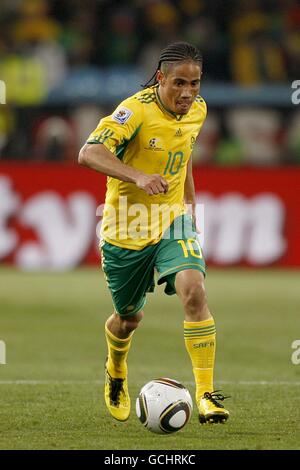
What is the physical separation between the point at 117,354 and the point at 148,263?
0.76 meters

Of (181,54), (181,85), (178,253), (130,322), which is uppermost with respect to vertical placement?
(181,54)

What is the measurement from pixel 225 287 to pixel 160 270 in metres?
9.22

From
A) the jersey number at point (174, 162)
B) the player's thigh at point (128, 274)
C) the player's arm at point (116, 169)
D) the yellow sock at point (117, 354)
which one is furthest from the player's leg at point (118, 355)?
the player's arm at point (116, 169)

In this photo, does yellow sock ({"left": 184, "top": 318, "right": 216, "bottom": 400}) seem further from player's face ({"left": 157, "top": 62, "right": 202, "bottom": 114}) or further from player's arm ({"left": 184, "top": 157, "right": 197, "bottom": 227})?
player's face ({"left": 157, "top": 62, "right": 202, "bottom": 114})

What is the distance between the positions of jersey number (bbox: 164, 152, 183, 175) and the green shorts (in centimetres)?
30

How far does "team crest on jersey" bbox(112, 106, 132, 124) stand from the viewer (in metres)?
6.94

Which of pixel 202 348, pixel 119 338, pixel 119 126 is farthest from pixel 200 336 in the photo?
pixel 119 126

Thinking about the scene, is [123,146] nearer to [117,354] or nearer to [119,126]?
[119,126]

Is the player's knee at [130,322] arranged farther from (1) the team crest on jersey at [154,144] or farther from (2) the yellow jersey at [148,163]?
(1) the team crest on jersey at [154,144]

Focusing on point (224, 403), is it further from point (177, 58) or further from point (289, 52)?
point (289, 52)

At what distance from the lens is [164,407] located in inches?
252

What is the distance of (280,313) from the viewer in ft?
44.1

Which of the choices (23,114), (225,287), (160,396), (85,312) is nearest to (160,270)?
(160,396)

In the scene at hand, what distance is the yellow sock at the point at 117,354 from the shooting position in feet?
24.7
